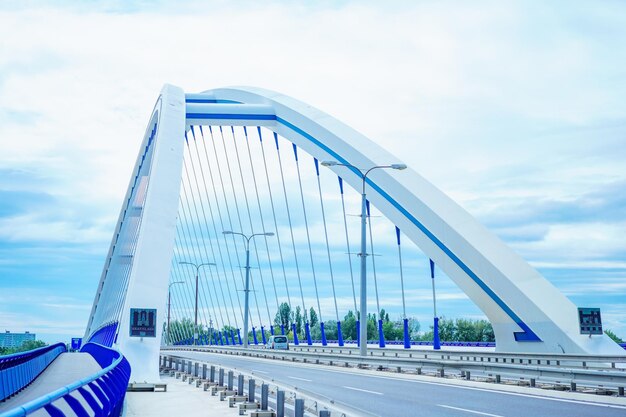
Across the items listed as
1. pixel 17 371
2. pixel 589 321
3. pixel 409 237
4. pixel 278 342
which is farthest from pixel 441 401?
pixel 278 342

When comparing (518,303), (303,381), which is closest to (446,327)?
(518,303)

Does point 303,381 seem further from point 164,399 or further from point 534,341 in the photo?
point 534,341

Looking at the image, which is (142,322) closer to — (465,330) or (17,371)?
(17,371)

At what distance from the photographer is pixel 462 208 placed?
116 ft

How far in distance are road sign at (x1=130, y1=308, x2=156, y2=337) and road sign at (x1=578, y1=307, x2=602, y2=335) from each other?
52.6 ft

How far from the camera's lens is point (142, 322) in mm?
26469

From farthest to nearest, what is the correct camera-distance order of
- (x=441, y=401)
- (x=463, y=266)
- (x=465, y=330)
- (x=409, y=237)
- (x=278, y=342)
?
1. (x=465, y=330)
2. (x=278, y=342)
3. (x=409, y=237)
4. (x=463, y=266)
5. (x=441, y=401)

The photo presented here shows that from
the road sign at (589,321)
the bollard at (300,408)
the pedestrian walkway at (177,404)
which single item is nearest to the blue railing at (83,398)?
the bollard at (300,408)

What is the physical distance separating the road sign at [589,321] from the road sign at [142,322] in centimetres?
1602

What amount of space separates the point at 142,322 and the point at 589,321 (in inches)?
659

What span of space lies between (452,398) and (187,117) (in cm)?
3422

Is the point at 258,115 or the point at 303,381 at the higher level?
the point at 258,115

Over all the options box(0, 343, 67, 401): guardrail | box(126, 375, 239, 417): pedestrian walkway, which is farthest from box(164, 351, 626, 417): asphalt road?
box(0, 343, 67, 401): guardrail

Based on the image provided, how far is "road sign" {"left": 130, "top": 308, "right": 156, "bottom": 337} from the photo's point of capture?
85.7 ft
